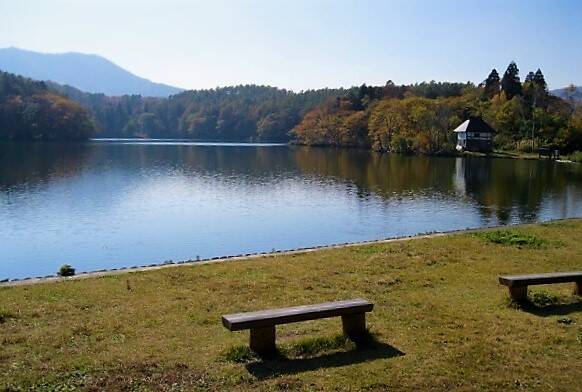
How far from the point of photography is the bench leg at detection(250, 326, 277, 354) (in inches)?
245

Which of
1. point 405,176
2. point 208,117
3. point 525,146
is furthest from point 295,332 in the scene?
point 208,117

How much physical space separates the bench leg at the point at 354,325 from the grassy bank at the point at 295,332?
0.58 ft

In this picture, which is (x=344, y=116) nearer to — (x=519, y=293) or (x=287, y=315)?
(x=519, y=293)

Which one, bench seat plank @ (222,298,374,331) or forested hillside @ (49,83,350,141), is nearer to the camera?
bench seat plank @ (222,298,374,331)

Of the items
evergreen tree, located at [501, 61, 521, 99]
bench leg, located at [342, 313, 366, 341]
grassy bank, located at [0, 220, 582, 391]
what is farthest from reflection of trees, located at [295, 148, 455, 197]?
evergreen tree, located at [501, 61, 521, 99]

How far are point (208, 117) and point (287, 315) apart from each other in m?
158

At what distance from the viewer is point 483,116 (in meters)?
81.9

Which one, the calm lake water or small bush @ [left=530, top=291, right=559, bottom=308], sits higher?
small bush @ [left=530, top=291, right=559, bottom=308]

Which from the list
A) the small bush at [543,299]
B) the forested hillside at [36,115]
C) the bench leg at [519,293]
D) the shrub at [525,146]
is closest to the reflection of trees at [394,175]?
the shrub at [525,146]

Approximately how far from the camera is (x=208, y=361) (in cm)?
600

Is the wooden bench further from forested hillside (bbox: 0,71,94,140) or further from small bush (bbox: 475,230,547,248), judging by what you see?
forested hillside (bbox: 0,71,94,140)

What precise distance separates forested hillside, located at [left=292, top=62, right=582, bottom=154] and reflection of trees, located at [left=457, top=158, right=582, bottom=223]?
12.2m

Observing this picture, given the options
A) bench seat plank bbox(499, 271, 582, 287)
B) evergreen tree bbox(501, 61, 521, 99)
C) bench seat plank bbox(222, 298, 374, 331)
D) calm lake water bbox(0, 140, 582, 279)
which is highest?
evergreen tree bbox(501, 61, 521, 99)

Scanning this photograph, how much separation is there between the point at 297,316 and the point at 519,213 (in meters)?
24.1
